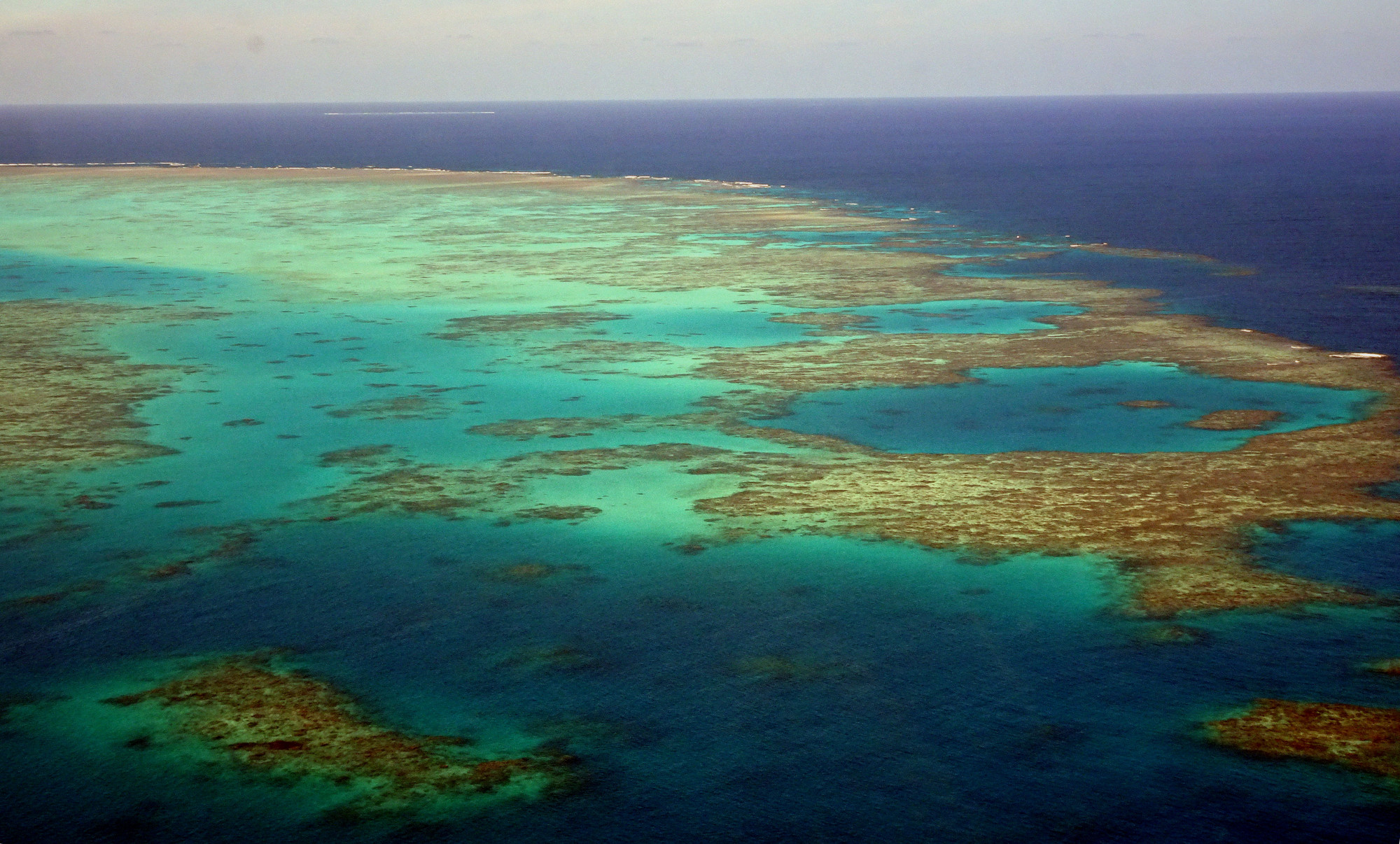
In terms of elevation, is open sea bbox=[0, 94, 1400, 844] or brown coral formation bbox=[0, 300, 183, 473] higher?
brown coral formation bbox=[0, 300, 183, 473]

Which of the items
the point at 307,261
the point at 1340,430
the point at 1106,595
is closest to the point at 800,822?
the point at 1106,595

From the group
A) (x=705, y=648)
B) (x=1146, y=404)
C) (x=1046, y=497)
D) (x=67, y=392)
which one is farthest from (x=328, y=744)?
(x=1146, y=404)

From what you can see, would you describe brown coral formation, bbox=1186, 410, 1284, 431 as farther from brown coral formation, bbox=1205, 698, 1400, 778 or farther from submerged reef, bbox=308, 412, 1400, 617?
brown coral formation, bbox=1205, 698, 1400, 778

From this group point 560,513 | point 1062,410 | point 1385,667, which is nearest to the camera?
point 1385,667

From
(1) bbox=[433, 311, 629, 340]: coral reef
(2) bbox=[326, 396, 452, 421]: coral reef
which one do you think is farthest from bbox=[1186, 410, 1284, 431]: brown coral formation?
(1) bbox=[433, 311, 629, 340]: coral reef

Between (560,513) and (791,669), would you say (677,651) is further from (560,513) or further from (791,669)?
Result: (560,513)

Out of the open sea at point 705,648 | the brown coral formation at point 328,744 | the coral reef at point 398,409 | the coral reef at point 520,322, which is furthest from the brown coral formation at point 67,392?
the brown coral formation at point 328,744

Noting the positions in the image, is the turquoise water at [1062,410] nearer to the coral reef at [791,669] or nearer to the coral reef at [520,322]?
the coral reef at [791,669]
